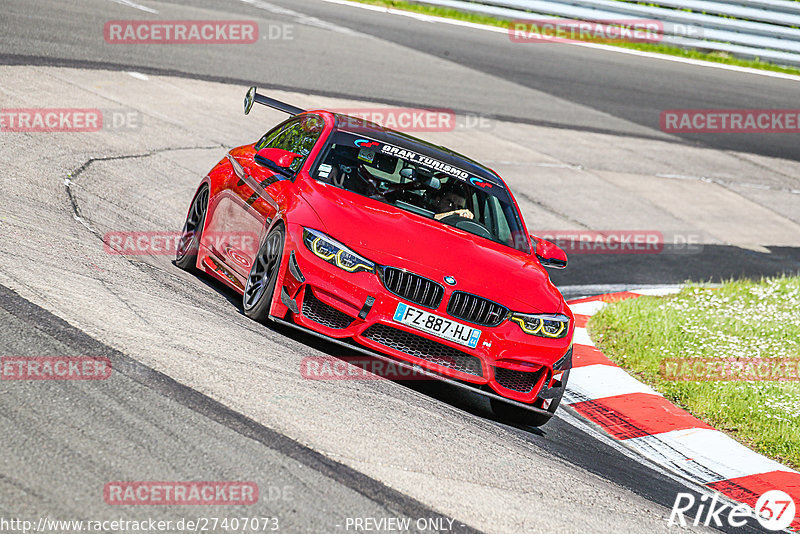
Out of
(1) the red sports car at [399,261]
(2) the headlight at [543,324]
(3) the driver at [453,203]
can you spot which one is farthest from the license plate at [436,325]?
(3) the driver at [453,203]

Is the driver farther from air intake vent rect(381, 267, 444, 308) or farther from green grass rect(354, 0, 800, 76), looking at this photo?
green grass rect(354, 0, 800, 76)

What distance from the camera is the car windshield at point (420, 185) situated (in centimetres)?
722

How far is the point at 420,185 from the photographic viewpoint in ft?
24.3

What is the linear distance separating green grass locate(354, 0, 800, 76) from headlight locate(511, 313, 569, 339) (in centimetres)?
1930

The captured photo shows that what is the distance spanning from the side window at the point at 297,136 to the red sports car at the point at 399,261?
22 mm

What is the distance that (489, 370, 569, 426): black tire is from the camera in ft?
21.5

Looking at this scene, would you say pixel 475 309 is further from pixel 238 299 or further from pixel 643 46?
pixel 643 46

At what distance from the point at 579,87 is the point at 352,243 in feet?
49.9

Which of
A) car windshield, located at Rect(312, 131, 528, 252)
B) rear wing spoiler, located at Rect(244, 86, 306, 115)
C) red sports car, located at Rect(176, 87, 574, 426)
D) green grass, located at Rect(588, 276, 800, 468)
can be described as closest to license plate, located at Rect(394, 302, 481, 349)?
red sports car, located at Rect(176, 87, 574, 426)

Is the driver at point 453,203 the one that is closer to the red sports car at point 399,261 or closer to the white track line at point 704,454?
the red sports car at point 399,261

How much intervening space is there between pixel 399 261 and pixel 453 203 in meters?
1.39

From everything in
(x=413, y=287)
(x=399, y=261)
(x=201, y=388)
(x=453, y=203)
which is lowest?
(x=201, y=388)

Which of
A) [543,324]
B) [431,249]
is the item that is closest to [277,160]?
[431,249]

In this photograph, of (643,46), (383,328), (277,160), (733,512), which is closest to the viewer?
(733,512)
